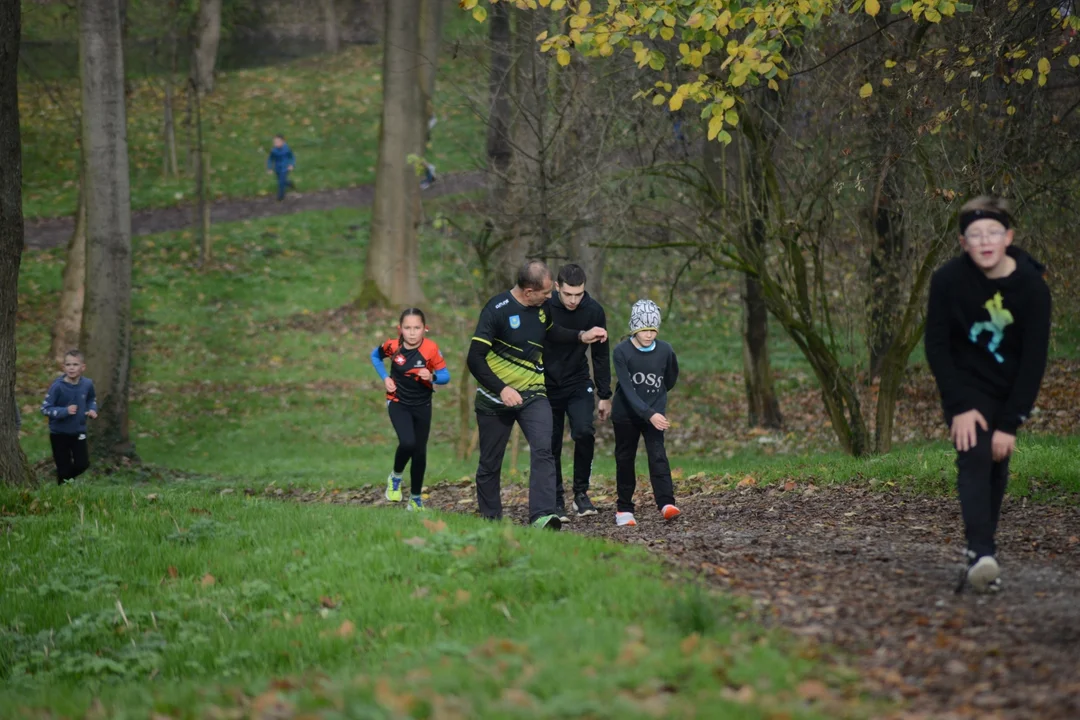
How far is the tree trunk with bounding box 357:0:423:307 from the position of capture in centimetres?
2572

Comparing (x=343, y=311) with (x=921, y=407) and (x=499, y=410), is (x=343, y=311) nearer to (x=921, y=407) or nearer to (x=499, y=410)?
(x=921, y=407)

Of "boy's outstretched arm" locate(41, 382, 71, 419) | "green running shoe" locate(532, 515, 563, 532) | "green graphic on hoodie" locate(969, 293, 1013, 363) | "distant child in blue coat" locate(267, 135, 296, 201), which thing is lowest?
"green running shoe" locate(532, 515, 563, 532)

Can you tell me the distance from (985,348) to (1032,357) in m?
0.26

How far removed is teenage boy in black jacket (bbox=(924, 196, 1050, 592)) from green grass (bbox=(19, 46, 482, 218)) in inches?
994

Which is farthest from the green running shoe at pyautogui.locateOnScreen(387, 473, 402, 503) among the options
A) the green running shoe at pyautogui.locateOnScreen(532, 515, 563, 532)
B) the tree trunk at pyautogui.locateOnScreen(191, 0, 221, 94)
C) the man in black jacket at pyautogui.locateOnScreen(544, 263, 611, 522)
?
the tree trunk at pyautogui.locateOnScreen(191, 0, 221, 94)

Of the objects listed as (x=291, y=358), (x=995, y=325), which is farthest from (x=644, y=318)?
(x=291, y=358)

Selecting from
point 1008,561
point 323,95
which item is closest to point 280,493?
point 1008,561

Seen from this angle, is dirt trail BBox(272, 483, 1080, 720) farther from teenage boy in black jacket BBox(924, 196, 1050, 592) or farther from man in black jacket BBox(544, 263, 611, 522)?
man in black jacket BBox(544, 263, 611, 522)

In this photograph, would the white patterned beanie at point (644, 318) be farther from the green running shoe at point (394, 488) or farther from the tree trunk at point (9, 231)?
the tree trunk at point (9, 231)

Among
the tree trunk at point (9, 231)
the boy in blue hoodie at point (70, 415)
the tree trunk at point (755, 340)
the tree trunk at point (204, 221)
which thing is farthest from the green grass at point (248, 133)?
the tree trunk at point (9, 231)

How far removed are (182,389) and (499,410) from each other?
1500 centimetres

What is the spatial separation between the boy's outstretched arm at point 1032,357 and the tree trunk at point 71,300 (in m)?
21.1

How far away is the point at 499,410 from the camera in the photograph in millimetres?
8984

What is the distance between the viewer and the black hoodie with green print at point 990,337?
20.2 ft
